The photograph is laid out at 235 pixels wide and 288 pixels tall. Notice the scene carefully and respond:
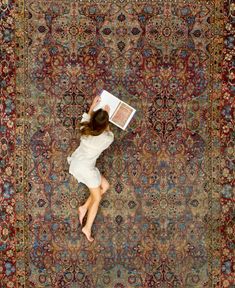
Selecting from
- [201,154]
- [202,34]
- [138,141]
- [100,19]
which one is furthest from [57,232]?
[202,34]

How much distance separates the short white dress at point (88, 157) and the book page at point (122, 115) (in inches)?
5.1

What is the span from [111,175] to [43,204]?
Answer: 60 cm

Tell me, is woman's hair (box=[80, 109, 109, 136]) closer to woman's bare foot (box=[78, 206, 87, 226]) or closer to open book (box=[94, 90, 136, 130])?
open book (box=[94, 90, 136, 130])

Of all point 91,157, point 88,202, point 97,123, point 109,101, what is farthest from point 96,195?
point 109,101

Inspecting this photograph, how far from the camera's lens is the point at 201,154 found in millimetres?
3455

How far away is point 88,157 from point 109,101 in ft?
1.58

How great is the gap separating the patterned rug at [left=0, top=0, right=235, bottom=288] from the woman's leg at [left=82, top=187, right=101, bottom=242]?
0.29 ft

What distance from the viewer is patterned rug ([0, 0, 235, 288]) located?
3408mm

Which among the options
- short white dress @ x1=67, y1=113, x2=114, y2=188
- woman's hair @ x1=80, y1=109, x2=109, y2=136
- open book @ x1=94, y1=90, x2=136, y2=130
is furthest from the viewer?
open book @ x1=94, y1=90, x2=136, y2=130

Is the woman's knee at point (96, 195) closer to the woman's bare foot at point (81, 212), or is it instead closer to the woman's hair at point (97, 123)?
the woman's bare foot at point (81, 212)

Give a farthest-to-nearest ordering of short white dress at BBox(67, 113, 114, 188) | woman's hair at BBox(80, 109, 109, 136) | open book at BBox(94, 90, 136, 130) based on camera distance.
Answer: open book at BBox(94, 90, 136, 130)
short white dress at BBox(67, 113, 114, 188)
woman's hair at BBox(80, 109, 109, 136)

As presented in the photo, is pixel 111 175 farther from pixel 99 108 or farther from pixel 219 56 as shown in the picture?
pixel 219 56

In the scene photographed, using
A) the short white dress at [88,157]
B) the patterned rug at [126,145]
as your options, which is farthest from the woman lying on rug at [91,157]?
the patterned rug at [126,145]

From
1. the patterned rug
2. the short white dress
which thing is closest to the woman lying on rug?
the short white dress
